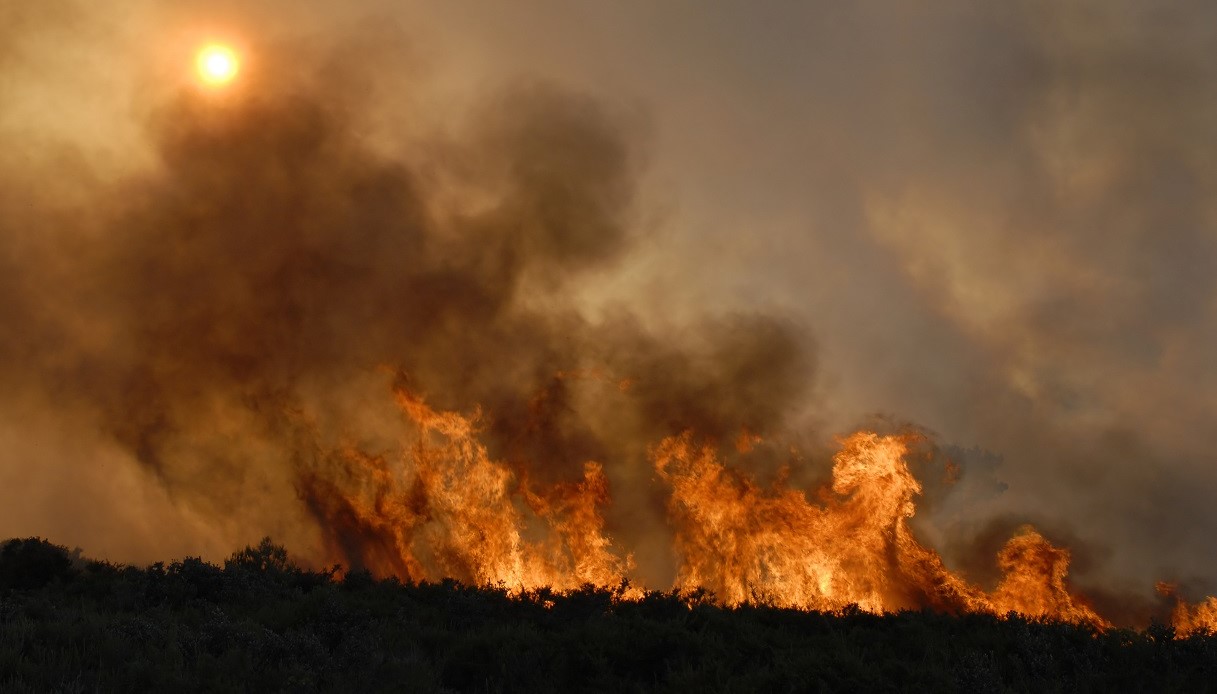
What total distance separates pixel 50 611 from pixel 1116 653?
69.2 feet

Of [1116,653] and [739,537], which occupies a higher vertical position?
[739,537]

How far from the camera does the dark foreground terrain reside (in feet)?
33.8

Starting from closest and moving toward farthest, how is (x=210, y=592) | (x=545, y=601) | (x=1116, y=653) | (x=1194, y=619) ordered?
(x=1116, y=653) → (x=210, y=592) → (x=545, y=601) → (x=1194, y=619)

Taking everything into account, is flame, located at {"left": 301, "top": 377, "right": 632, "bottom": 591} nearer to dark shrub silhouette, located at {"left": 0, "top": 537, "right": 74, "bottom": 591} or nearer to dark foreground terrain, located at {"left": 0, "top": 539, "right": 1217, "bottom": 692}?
dark shrub silhouette, located at {"left": 0, "top": 537, "right": 74, "bottom": 591}

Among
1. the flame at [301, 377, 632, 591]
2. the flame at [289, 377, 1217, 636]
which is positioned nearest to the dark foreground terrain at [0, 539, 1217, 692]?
the flame at [289, 377, 1217, 636]

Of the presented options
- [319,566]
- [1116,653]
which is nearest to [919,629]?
[1116,653]

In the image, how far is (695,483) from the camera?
40.1 m

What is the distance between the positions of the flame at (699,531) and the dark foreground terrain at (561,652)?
1759 cm

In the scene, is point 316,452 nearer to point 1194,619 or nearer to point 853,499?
point 853,499

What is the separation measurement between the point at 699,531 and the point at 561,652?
27.2 m

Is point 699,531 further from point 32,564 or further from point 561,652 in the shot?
point 32,564

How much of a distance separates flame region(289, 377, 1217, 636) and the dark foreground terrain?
693 inches

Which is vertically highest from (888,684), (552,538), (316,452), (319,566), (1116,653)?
(316,452)

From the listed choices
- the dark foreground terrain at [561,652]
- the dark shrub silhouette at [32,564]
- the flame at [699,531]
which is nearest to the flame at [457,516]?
the flame at [699,531]
